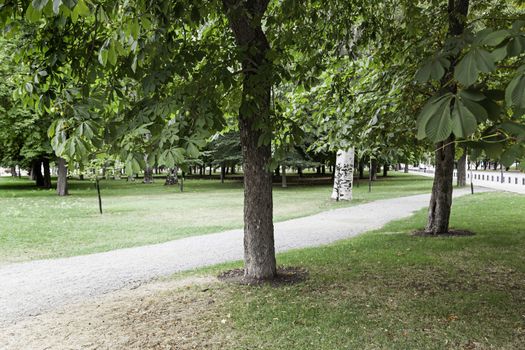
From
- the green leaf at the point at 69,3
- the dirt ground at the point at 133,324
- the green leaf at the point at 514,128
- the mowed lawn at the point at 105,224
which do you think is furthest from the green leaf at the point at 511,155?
the mowed lawn at the point at 105,224

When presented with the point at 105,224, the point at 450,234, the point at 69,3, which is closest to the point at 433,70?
the point at 69,3

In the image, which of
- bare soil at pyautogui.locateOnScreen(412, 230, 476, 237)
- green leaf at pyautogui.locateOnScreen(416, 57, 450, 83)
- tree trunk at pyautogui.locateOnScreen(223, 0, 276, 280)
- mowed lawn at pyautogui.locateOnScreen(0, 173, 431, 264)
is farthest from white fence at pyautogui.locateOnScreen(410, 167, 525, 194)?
green leaf at pyautogui.locateOnScreen(416, 57, 450, 83)

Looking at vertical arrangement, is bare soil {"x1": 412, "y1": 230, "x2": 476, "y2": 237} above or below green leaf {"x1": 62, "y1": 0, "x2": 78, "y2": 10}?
below

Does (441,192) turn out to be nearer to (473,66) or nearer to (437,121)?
(473,66)

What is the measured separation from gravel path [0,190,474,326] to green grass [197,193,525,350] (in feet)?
4.24

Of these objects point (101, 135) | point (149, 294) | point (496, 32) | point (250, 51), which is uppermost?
point (250, 51)

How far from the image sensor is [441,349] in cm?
410

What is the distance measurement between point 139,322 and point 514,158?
4.32 m

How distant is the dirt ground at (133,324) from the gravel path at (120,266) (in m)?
0.53

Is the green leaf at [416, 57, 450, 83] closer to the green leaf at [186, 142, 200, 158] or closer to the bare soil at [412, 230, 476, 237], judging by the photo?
the green leaf at [186, 142, 200, 158]

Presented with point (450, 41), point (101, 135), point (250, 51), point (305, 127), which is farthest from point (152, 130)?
point (305, 127)

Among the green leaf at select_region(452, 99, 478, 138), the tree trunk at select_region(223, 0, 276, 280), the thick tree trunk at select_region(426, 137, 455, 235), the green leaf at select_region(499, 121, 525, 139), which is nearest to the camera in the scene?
the green leaf at select_region(452, 99, 478, 138)

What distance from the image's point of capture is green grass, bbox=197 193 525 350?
4.38m

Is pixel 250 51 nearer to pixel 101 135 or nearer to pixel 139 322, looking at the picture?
pixel 101 135
